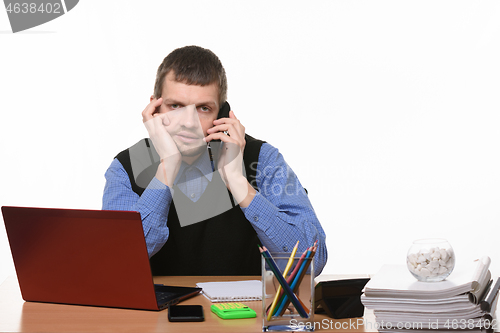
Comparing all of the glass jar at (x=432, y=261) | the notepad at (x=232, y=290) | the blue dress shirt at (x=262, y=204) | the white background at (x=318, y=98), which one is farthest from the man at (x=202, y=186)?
the white background at (x=318, y=98)

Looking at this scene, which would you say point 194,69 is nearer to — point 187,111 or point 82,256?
point 187,111

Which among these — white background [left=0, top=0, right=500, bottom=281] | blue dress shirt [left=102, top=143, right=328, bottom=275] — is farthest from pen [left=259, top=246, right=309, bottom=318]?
white background [left=0, top=0, right=500, bottom=281]

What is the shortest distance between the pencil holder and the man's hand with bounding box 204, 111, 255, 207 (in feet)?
1.74

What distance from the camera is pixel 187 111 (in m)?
1.57

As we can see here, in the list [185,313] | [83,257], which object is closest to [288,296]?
[185,313]

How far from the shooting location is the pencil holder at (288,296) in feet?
2.77

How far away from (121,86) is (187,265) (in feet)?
4.70

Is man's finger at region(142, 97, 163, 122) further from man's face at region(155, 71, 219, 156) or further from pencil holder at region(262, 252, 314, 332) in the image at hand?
pencil holder at region(262, 252, 314, 332)

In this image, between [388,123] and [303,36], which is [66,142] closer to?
[303,36]

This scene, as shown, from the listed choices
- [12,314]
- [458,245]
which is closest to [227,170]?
[12,314]

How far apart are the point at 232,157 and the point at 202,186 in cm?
29

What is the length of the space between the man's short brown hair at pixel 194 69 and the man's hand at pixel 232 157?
0.45 ft

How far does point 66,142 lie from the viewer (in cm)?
276

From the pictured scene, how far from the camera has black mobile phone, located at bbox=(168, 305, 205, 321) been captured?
915 mm
